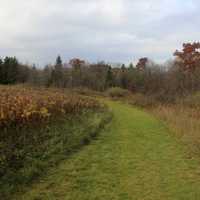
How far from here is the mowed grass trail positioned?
5398 millimetres

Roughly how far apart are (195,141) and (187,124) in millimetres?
2911

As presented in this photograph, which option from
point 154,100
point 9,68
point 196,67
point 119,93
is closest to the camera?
point 154,100

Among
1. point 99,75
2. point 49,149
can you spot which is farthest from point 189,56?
point 49,149

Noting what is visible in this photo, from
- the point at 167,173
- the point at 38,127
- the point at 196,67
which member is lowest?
the point at 167,173

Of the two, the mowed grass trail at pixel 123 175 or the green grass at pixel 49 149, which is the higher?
the green grass at pixel 49 149

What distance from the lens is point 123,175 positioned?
6.48 metres

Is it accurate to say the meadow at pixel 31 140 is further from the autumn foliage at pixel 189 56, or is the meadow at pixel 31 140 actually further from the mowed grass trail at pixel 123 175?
the autumn foliage at pixel 189 56

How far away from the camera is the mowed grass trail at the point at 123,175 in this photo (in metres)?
5.40

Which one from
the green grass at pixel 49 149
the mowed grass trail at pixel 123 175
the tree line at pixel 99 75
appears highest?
the tree line at pixel 99 75

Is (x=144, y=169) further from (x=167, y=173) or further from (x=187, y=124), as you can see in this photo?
(x=187, y=124)

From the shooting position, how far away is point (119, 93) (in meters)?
38.7

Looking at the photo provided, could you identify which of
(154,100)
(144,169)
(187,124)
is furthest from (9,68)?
(144,169)

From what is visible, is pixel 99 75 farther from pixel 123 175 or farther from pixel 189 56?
pixel 123 175

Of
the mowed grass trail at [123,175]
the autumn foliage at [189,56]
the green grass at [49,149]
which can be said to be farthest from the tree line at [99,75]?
the mowed grass trail at [123,175]
